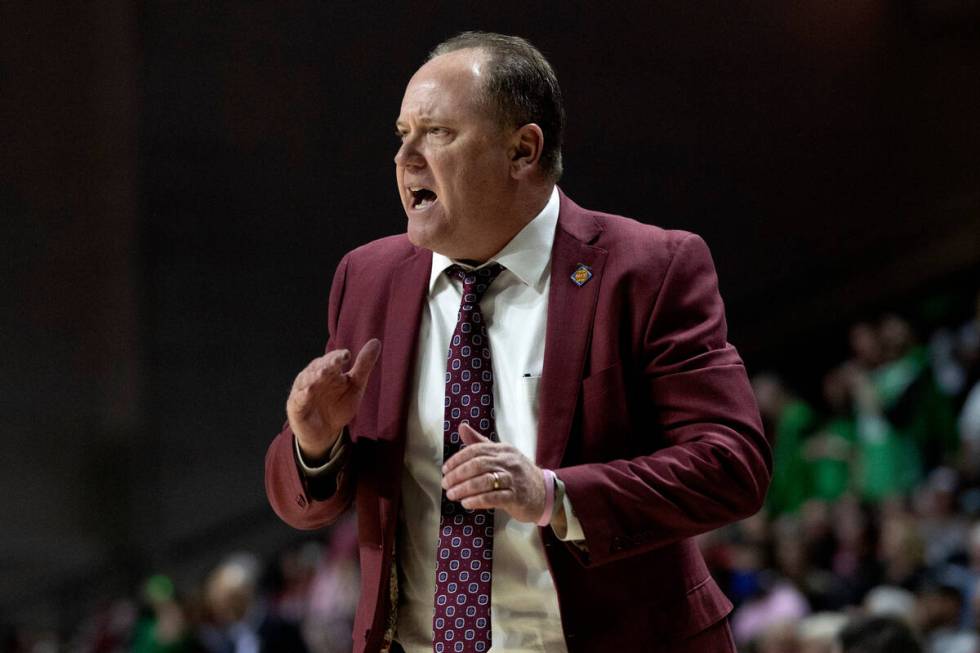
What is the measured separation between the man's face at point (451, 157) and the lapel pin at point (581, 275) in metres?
0.15

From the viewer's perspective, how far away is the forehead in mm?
2129

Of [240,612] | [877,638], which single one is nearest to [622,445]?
[877,638]

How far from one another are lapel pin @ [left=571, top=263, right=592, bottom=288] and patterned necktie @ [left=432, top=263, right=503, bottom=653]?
6.4 inches

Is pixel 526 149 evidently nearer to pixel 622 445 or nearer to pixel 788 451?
pixel 622 445

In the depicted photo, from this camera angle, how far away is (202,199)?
28.0 ft

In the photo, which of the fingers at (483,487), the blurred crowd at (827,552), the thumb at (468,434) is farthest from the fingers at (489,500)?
the blurred crowd at (827,552)

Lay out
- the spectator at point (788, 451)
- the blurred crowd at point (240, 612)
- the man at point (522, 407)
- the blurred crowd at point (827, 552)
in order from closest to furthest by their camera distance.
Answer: the man at point (522, 407)
the blurred crowd at point (827, 552)
the blurred crowd at point (240, 612)
the spectator at point (788, 451)

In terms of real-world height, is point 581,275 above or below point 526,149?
below

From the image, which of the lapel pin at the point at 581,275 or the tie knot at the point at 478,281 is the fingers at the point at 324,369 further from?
the lapel pin at the point at 581,275

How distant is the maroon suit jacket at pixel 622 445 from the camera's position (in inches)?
78.4

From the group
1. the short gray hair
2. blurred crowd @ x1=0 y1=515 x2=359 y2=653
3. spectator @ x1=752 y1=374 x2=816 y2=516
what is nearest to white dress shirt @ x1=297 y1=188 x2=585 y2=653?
the short gray hair

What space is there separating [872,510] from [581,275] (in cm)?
467

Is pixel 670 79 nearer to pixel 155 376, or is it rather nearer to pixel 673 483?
pixel 155 376

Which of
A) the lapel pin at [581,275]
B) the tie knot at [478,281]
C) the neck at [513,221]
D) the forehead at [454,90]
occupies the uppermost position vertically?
the forehead at [454,90]
